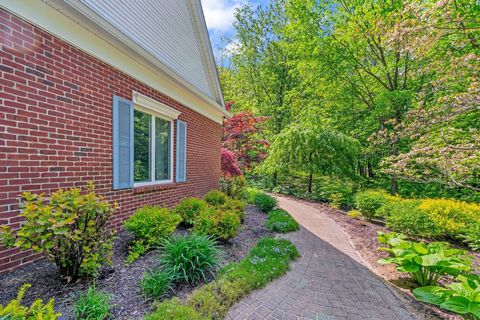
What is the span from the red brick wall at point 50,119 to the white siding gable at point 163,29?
0.92m

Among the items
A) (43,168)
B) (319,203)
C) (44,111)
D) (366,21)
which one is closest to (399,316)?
(43,168)

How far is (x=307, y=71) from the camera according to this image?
1213 centimetres

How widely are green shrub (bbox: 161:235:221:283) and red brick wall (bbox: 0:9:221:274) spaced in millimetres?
1625

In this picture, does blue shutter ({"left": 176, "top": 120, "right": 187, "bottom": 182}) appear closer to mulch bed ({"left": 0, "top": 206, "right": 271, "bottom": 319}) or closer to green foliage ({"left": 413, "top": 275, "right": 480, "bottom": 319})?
A: mulch bed ({"left": 0, "top": 206, "right": 271, "bottom": 319})

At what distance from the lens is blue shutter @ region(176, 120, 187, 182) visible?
593cm

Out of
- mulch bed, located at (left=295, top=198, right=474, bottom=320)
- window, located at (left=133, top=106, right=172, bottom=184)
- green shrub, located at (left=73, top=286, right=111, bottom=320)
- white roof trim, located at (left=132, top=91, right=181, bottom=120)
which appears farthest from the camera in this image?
window, located at (left=133, top=106, right=172, bottom=184)

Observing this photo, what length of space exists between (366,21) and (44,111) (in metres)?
11.9

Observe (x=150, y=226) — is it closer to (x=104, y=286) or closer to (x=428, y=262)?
(x=104, y=286)

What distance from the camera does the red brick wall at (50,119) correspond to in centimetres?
255

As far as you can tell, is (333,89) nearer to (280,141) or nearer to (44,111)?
(280,141)

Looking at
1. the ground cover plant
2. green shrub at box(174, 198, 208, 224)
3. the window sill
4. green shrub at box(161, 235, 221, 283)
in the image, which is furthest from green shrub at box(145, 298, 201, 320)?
the window sill

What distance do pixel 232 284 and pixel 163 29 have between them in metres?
6.22

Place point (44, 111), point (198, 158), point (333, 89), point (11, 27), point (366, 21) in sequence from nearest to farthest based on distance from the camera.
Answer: point (11, 27) → point (44, 111) → point (198, 158) → point (366, 21) → point (333, 89)

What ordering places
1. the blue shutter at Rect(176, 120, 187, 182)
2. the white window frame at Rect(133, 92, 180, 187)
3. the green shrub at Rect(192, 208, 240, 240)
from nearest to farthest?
the green shrub at Rect(192, 208, 240, 240) < the white window frame at Rect(133, 92, 180, 187) < the blue shutter at Rect(176, 120, 187, 182)
